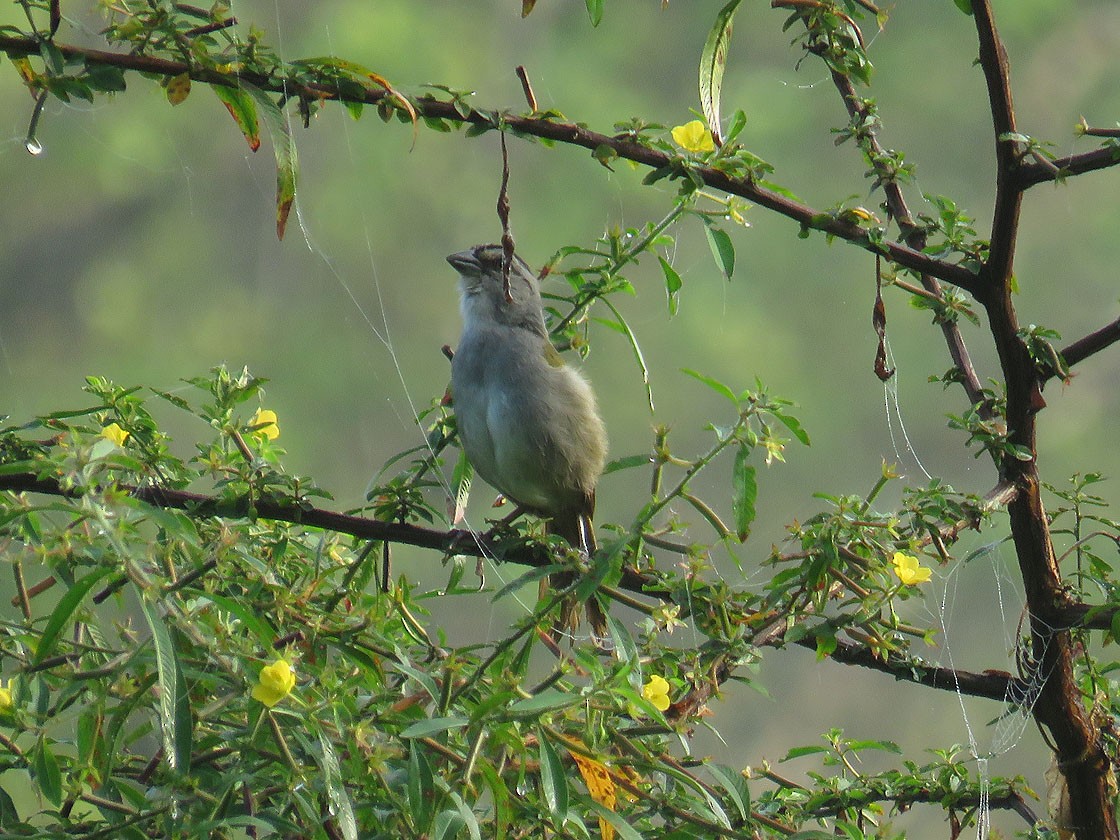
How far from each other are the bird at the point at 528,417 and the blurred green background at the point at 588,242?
2042mm

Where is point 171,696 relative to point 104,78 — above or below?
below

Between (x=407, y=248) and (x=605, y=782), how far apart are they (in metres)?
4.21

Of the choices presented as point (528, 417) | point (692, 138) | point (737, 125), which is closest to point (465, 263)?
point (528, 417)

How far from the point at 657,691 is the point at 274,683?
1.26ft

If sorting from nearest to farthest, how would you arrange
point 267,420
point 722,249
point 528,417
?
point 722,249
point 267,420
point 528,417

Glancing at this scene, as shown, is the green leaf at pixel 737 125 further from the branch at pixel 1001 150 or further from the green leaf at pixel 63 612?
the green leaf at pixel 63 612

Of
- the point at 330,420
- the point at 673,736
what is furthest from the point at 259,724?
the point at 330,420

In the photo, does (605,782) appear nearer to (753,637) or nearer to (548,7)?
(753,637)

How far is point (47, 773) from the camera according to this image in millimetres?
1041

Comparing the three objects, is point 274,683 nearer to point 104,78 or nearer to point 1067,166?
point 104,78

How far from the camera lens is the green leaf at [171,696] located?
90 centimetres

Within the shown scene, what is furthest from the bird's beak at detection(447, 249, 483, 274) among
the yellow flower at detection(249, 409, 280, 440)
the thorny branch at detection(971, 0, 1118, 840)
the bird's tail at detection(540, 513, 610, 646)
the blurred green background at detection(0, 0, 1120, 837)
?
the blurred green background at detection(0, 0, 1120, 837)

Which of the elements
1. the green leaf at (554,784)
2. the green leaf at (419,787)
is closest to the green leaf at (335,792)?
the green leaf at (419,787)

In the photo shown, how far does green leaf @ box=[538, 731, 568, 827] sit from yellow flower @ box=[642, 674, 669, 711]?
0.62 feet
